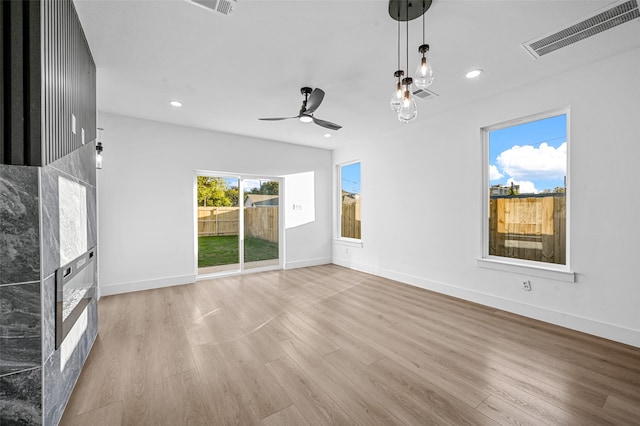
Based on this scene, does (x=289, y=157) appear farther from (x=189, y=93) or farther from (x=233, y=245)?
(x=189, y=93)

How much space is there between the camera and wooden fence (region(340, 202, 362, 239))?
6.05 meters

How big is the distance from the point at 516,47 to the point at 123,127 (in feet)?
17.3

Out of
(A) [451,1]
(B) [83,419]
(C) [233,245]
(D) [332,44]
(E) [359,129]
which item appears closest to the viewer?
(B) [83,419]

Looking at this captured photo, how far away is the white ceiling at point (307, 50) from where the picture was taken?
2.07 meters

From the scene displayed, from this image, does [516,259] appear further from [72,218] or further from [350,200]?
[72,218]

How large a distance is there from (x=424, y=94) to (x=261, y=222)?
392cm

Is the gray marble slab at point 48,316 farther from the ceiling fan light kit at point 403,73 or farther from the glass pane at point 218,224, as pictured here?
the glass pane at point 218,224

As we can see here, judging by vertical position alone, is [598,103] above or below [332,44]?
below

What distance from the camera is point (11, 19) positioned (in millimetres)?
1370

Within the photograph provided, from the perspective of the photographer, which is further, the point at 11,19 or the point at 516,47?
→ the point at 516,47

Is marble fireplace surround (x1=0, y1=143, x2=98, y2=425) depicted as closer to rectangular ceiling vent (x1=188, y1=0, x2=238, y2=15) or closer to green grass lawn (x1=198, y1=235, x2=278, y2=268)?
rectangular ceiling vent (x1=188, y1=0, x2=238, y2=15)

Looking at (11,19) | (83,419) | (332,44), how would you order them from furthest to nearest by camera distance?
(332,44), (83,419), (11,19)

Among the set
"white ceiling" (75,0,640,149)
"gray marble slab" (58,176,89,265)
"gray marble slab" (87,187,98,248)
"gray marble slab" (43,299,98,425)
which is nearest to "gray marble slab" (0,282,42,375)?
"gray marble slab" (43,299,98,425)

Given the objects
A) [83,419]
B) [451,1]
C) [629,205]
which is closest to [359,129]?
[451,1]
